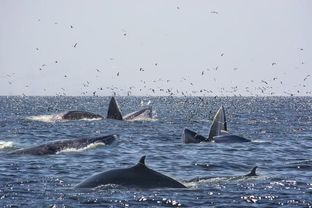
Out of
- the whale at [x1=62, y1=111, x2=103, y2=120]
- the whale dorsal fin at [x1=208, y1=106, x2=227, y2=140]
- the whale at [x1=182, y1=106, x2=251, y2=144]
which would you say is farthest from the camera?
the whale at [x1=62, y1=111, x2=103, y2=120]

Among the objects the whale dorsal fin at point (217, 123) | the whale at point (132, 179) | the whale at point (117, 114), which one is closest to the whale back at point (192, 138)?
the whale dorsal fin at point (217, 123)

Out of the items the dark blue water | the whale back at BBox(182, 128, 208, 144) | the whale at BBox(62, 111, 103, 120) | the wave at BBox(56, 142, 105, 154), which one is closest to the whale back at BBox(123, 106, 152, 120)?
the whale at BBox(62, 111, 103, 120)

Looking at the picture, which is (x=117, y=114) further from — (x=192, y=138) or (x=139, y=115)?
(x=192, y=138)

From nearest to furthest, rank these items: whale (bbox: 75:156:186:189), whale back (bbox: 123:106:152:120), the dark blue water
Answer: the dark blue water → whale (bbox: 75:156:186:189) → whale back (bbox: 123:106:152:120)

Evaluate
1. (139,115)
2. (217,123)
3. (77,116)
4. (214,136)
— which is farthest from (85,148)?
(139,115)

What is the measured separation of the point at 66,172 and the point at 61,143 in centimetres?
714

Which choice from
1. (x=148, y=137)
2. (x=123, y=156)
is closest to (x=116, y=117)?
(x=148, y=137)

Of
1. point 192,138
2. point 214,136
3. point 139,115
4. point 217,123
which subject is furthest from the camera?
point 139,115

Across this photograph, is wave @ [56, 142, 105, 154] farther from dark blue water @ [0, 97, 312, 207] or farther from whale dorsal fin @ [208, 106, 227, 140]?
whale dorsal fin @ [208, 106, 227, 140]

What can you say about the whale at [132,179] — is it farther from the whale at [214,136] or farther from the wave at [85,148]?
the whale at [214,136]

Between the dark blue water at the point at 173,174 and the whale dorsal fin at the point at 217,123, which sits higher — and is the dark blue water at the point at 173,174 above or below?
below

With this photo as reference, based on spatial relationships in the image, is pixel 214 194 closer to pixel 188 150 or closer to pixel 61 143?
pixel 61 143

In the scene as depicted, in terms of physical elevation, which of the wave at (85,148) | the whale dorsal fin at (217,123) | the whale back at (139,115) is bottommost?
the whale back at (139,115)

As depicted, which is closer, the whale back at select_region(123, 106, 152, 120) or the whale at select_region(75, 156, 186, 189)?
the whale at select_region(75, 156, 186, 189)
